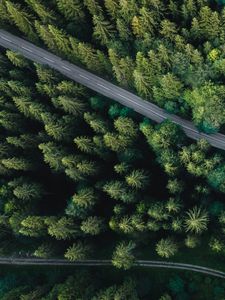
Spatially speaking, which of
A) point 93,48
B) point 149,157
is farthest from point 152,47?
point 149,157

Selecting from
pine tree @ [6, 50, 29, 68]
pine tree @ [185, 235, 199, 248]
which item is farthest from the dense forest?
pine tree @ [185, 235, 199, 248]

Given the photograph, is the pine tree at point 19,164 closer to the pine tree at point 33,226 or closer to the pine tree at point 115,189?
the pine tree at point 33,226

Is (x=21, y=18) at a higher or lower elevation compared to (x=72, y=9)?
lower

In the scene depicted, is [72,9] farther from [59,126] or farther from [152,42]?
[59,126]

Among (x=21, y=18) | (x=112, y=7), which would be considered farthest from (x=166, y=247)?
(x=21, y=18)

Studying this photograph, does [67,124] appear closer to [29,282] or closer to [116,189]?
[116,189]
